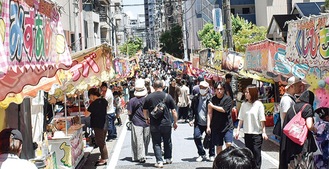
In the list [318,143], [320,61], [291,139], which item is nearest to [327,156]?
[318,143]

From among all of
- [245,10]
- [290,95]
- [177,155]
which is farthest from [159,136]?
[245,10]

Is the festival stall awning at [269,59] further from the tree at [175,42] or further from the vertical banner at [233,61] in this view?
the tree at [175,42]

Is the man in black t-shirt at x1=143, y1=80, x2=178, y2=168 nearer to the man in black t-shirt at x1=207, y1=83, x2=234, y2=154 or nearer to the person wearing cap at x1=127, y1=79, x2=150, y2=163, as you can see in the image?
the person wearing cap at x1=127, y1=79, x2=150, y2=163

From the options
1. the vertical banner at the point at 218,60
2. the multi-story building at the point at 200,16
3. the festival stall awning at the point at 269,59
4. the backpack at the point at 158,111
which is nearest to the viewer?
the backpack at the point at 158,111

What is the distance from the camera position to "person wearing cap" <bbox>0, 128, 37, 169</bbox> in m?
4.36

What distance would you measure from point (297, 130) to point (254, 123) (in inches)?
49.7

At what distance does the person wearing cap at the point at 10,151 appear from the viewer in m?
4.36

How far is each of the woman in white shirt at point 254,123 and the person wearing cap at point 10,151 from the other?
419 centimetres

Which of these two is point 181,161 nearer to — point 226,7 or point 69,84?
point 69,84

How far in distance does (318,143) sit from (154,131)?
132 inches

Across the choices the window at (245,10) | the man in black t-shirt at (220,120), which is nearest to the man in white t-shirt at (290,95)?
the man in black t-shirt at (220,120)

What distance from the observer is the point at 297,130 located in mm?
6480

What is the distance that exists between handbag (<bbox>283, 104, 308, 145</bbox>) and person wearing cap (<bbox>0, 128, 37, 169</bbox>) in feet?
11.9

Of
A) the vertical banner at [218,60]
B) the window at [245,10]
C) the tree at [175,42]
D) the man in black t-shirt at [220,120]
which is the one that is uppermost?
the window at [245,10]
